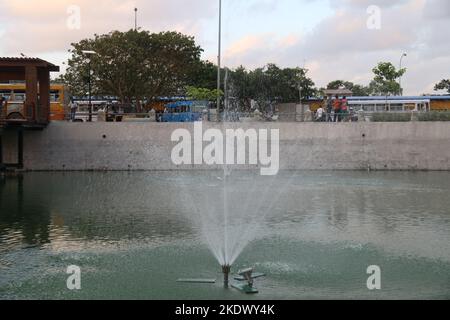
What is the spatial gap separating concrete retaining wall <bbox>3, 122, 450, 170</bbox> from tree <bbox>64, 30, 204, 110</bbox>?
658 inches

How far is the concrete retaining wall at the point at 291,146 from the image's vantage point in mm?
44219

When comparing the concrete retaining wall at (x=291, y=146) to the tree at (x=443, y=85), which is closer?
the concrete retaining wall at (x=291, y=146)

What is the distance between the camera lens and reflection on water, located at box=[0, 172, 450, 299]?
15.1m

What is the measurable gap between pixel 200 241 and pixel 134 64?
143ft

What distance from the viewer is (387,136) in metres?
44.7

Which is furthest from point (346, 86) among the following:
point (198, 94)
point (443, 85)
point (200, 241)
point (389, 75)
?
point (200, 241)

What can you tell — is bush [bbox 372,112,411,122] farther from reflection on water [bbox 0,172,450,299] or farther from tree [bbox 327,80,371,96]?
tree [bbox 327,80,371,96]

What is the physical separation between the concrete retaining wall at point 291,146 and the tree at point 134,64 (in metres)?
16.7

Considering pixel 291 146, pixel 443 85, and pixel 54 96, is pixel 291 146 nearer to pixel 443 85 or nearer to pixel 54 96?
pixel 54 96

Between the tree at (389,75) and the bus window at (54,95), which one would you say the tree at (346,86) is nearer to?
the tree at (389,75)

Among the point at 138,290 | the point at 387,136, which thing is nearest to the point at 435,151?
the point at 387,136

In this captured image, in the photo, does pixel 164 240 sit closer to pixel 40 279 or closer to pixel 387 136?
pixel 40 279

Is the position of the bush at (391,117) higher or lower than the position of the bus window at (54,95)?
lower

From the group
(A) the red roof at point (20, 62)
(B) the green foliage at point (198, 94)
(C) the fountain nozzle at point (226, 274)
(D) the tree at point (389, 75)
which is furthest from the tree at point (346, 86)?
(C) the fountain nozzle at point (226, 274)
